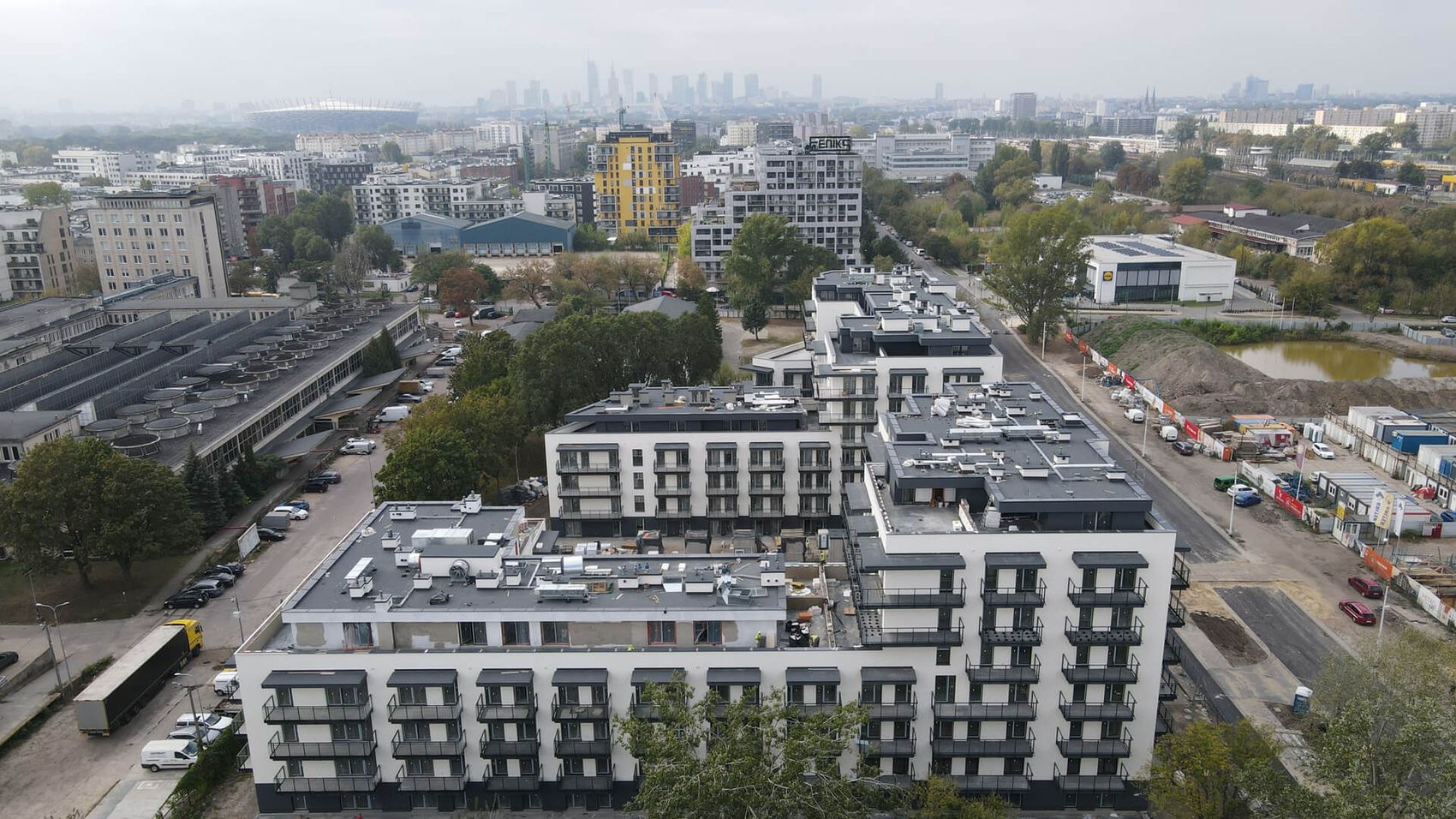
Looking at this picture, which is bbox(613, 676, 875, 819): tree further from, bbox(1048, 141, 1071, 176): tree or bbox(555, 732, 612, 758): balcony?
bbox(1048, 141, 1071, 176): tree

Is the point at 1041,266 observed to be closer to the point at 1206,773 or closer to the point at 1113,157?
the point at 1206,773

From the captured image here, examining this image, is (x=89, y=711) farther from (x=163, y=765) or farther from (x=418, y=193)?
(x=418, y=193)

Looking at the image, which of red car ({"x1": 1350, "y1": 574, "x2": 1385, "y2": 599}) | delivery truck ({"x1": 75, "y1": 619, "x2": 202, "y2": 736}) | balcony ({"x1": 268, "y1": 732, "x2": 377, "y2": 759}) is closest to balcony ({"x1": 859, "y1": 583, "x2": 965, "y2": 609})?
balcony ({"x1": 268, "y1": 732, "x2": 377, "y2": 759})

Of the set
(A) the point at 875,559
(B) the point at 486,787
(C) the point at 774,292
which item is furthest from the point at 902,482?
(C) the point at 774,292

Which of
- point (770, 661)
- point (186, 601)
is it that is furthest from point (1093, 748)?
point (186, 601)

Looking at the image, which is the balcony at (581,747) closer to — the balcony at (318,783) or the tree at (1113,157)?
the balcony at (318,783)
